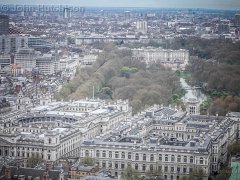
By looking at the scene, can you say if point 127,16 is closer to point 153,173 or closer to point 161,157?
point 161,157

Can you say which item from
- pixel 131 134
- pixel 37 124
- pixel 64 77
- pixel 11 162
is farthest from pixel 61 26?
pixel 11 162

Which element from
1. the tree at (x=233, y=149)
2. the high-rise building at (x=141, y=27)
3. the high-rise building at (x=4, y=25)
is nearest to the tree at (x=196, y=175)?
the tree at (x=233, y=149)

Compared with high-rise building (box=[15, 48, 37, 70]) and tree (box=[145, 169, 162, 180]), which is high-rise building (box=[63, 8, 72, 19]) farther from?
tree (box=[145, 169, 162, 180])

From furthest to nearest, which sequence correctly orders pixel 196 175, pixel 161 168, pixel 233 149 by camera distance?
pixel 233 149 → pixel 161 168 → pixel 196 175

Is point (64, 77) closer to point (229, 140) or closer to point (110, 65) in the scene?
point (110, 65)

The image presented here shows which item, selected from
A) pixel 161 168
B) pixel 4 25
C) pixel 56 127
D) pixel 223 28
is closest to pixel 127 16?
pixel 223 28

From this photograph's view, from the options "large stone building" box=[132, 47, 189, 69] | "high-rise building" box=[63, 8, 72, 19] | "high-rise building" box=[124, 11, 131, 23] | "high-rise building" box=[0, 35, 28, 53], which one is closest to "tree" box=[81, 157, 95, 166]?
"high-rise building" box=[63, 8, 72, 19]
